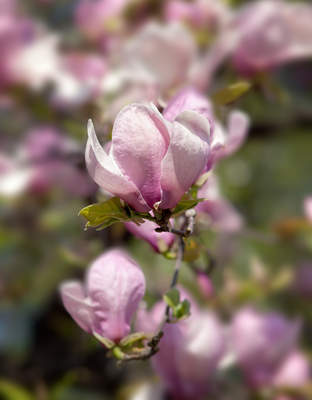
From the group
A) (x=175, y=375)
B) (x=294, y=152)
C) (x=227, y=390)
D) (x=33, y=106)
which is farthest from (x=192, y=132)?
(x=294, y=152)

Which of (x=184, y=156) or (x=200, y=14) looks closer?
(x=184, y=156)

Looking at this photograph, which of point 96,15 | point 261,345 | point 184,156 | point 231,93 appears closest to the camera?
point 184,156

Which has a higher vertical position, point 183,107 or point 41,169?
point 183,107

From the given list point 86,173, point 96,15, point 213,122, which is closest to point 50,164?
point 86,173

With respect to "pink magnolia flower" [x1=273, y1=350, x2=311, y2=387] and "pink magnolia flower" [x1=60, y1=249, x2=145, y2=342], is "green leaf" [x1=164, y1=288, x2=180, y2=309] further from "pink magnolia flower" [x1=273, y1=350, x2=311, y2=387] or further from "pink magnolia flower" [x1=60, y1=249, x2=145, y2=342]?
"pink magnolia flower" [x1=273, y1=350, x2=311, y2=387]

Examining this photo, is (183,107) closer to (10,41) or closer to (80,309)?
(80,309)

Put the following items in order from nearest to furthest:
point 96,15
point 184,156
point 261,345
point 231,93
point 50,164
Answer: point 184,156 → point 231,93 → point 261,345 → point 50,164 → point 96,15

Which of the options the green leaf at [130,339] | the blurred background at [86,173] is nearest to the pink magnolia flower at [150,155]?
the green leaf at [130,339]
